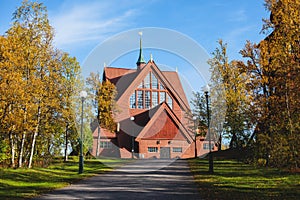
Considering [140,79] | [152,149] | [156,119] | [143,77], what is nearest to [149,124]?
[156,119]

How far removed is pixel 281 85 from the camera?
710 inches

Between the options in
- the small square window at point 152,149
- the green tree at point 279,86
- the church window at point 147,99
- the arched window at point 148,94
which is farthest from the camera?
the church window at point 147,99

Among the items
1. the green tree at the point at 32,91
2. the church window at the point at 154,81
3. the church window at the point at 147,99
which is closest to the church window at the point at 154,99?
the church window at the point at 147,99

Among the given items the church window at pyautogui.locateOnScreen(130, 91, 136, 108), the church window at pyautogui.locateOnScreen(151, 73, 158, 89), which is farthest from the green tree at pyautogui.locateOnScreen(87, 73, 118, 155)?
the church window at pyautogui.locateOnScreen(151, 73, 158, 89)

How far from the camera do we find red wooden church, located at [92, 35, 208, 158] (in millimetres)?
42812

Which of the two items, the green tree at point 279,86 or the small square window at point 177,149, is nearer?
the green tree at point 279,86

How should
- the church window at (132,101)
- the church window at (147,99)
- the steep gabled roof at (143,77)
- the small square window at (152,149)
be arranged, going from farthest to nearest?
the church window at (147,99) → the church window at (132,101) → the steep gabled roof at (143,77) → the small square window at (152,149)

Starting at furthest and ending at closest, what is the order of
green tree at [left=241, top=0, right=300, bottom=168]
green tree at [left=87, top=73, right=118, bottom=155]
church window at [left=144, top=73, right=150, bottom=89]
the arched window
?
church window at [left=144, top=73, right=150, bottom=89], the arched window, green tree at [left=87, top=73, right=118, bottom=155], green tree at [left=241, top=0, right=300, bottom=168]

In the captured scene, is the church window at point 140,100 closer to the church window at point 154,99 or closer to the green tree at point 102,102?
the church window at point 154,99

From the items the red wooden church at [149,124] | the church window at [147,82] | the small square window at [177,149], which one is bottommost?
the small square window at [177,149]

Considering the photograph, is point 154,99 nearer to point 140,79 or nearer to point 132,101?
point 132,101

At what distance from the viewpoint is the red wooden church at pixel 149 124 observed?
42.8 m

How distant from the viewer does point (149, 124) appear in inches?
1684

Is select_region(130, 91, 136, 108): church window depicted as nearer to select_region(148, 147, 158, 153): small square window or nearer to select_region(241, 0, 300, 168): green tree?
select_region(148, 147, 158, 153): small square window
